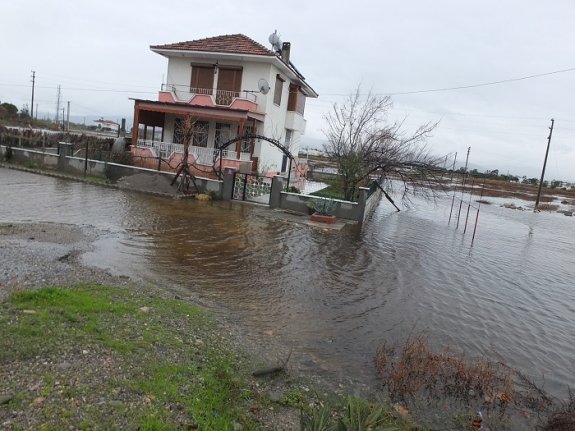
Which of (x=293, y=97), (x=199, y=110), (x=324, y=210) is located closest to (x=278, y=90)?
(x=293, y=97)

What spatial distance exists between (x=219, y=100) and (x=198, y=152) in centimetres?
394

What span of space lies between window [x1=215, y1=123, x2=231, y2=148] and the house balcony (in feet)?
4.11

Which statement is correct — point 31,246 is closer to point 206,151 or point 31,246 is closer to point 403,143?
point 206,151

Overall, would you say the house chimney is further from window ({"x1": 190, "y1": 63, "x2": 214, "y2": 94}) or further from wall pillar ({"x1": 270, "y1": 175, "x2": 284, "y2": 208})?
wall pillar ({"x1": 270, "y1": 175, "x2": 284, "y2": 208})

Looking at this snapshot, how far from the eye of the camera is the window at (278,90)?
27769 mm

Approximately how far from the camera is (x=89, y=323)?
18.1ft

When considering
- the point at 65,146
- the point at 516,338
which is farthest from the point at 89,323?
the point at 65,146

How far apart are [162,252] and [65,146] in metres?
14.8

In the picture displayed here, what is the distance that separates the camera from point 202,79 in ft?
89.2

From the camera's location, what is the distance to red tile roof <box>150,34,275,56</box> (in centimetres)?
2573

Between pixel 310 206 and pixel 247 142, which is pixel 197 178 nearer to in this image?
pixel 310 206

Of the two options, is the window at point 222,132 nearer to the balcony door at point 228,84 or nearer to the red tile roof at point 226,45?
the balcony door at point 228,84

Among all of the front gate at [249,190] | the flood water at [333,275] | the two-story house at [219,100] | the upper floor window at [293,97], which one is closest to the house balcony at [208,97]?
the two-story house at [219,100]

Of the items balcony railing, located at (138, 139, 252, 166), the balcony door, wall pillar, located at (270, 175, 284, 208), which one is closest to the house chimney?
the balcony door
